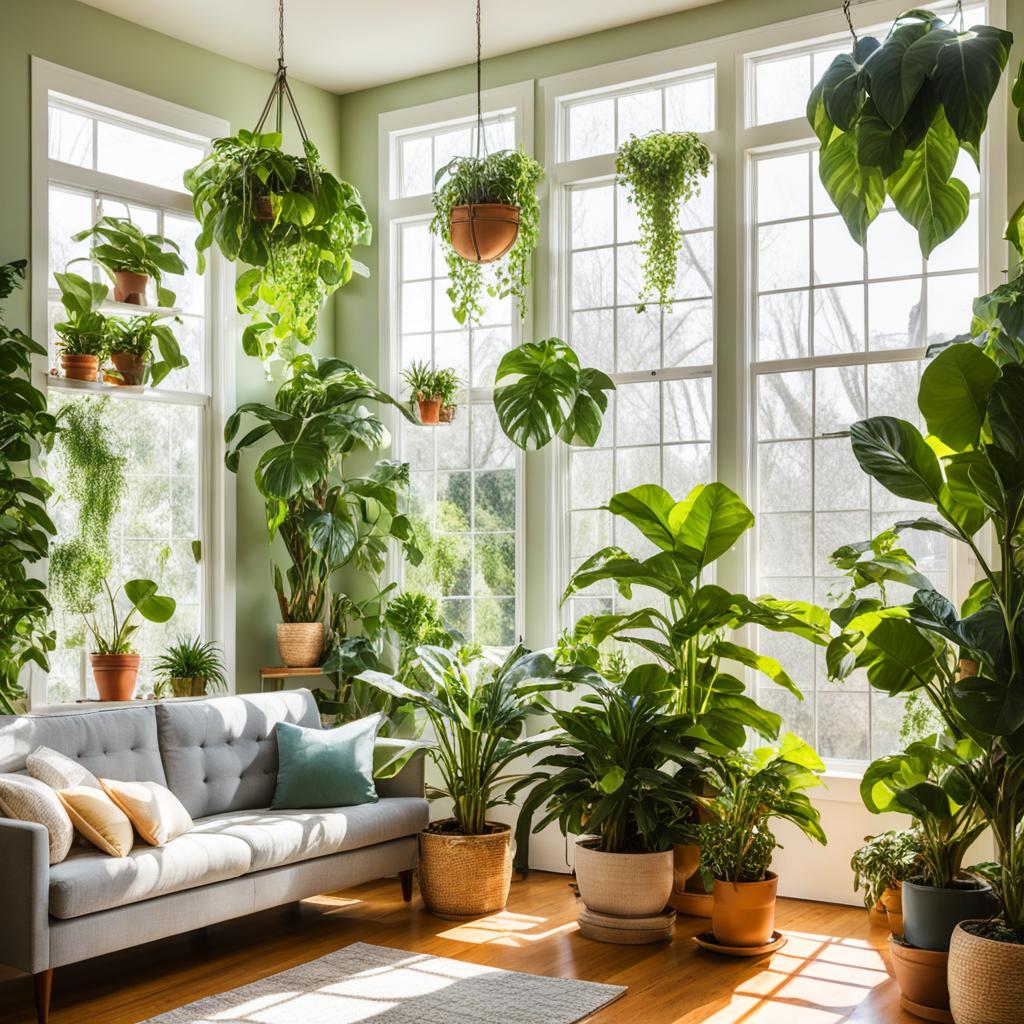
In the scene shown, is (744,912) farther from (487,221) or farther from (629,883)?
(487,221)

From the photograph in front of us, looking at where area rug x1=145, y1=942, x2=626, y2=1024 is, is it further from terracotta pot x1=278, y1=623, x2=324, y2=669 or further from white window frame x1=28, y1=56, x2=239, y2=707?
white window frame x1=28, y1=56, x2=239, y2=707

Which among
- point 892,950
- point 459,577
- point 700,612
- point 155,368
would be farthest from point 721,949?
point 155,368

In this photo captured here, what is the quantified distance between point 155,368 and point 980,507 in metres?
3.61

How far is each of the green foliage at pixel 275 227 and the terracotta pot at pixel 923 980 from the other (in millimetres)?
3723

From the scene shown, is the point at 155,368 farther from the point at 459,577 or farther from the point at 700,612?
the point at 700,612

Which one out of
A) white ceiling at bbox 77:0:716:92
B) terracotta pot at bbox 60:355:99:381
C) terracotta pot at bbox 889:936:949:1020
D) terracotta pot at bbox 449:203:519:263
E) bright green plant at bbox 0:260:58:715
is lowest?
terracotta pot at bbox 889:936:949:1020

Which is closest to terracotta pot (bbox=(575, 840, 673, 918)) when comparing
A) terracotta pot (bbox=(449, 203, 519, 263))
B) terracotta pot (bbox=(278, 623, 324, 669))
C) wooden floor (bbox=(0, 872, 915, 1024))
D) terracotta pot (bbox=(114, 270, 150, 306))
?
wooden floor (bbox=(0, 872, 915, 1024))

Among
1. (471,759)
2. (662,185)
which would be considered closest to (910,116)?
(662,185)

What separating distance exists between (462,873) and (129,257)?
3070 mm

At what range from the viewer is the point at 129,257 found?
18.7 ft

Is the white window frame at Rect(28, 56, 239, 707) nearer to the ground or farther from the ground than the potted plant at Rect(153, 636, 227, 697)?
farther from the ground

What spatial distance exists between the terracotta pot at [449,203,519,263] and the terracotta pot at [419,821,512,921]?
2475mm

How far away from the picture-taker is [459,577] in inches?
253

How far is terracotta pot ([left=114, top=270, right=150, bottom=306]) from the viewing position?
5.68 meters
